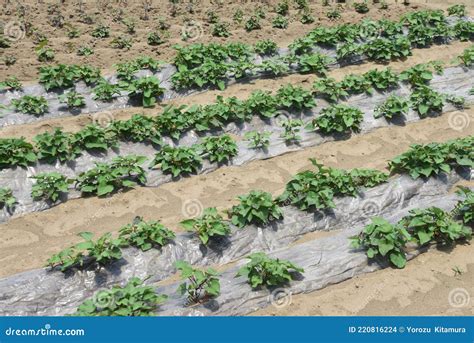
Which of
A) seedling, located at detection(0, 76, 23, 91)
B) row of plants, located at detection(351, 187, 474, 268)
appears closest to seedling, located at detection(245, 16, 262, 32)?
seedling, located at detection(0, 76, 23, 91)

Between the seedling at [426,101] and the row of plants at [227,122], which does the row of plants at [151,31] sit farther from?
the seedling at [426,101]

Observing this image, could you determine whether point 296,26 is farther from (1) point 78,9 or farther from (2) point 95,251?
(2) point 95,251

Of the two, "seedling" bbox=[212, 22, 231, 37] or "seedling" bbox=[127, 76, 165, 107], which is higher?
"seedling" bbox=[212, 22, 231, 37]

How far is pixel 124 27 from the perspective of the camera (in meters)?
13.3

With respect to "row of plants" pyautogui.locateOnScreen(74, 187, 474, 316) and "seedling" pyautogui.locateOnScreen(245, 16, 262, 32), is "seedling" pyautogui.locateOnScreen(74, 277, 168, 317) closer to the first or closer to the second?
"row of plants" pyautogui.locateOnScreen(74, 187, 474, 316)

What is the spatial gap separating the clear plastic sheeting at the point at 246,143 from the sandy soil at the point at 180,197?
0.48 feet

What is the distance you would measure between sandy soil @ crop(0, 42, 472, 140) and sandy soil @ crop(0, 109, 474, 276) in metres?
2.13

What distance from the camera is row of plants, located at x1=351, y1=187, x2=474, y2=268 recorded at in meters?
6.42

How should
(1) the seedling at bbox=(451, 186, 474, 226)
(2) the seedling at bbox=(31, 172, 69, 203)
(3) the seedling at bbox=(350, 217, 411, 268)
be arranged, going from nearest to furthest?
(3) the seedling at bbox=(350, 217, 411, 268) < (1) the seedling at bbox=(451, 186, 474, 226) < (2) the seedling at bbox=(31, 172, 69, 203)

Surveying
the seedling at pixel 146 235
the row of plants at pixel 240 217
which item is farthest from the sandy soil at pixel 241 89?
the seedling at pixel 146 235

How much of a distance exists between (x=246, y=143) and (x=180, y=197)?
172cm

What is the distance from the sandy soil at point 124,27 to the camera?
11820 millimetres

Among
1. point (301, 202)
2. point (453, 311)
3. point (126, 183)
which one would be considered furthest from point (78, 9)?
A: point (453, 311)

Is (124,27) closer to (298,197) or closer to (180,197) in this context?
(180,197)
